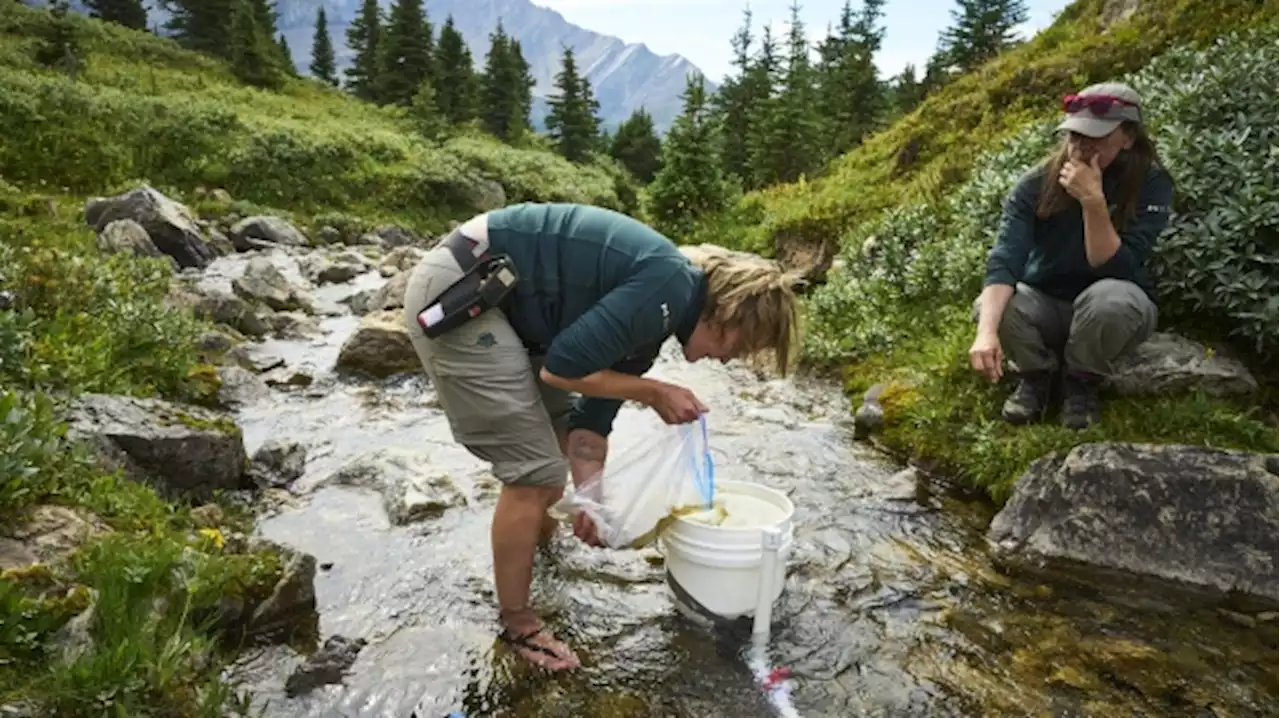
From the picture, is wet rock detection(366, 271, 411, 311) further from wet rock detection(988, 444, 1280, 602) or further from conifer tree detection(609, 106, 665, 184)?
conifer tree detection(609, 106, 665, 184)

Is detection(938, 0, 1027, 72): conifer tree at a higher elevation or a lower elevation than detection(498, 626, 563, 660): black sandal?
A: higher

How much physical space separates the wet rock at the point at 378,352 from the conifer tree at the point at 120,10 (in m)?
59.1

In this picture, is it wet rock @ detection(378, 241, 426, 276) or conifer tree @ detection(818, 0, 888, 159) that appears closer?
wet rock @ detection(378, 241, 426, 276)

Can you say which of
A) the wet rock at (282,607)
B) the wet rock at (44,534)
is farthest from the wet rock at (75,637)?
the wet rock at (282,607)

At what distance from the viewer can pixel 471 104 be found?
54312 mm

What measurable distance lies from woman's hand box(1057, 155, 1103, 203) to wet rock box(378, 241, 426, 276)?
13857mm

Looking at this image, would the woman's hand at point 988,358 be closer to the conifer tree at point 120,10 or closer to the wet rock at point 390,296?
the wet rock at point 390,296

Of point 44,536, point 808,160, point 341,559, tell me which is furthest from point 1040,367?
point 808,160

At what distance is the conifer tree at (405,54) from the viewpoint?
177 ft

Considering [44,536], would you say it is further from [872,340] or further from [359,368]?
[872,340]

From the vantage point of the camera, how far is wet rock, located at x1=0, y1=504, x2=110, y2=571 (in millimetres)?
3475

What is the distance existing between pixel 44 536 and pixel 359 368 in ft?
18.4

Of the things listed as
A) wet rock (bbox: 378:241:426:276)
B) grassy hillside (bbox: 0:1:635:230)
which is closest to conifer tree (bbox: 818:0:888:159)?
grassy hillside (bbox: 0:1:635:230)

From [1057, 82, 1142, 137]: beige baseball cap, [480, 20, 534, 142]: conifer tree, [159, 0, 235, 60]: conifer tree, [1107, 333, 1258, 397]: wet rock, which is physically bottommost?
[1107, 333, 1258, 397]: wet rock
